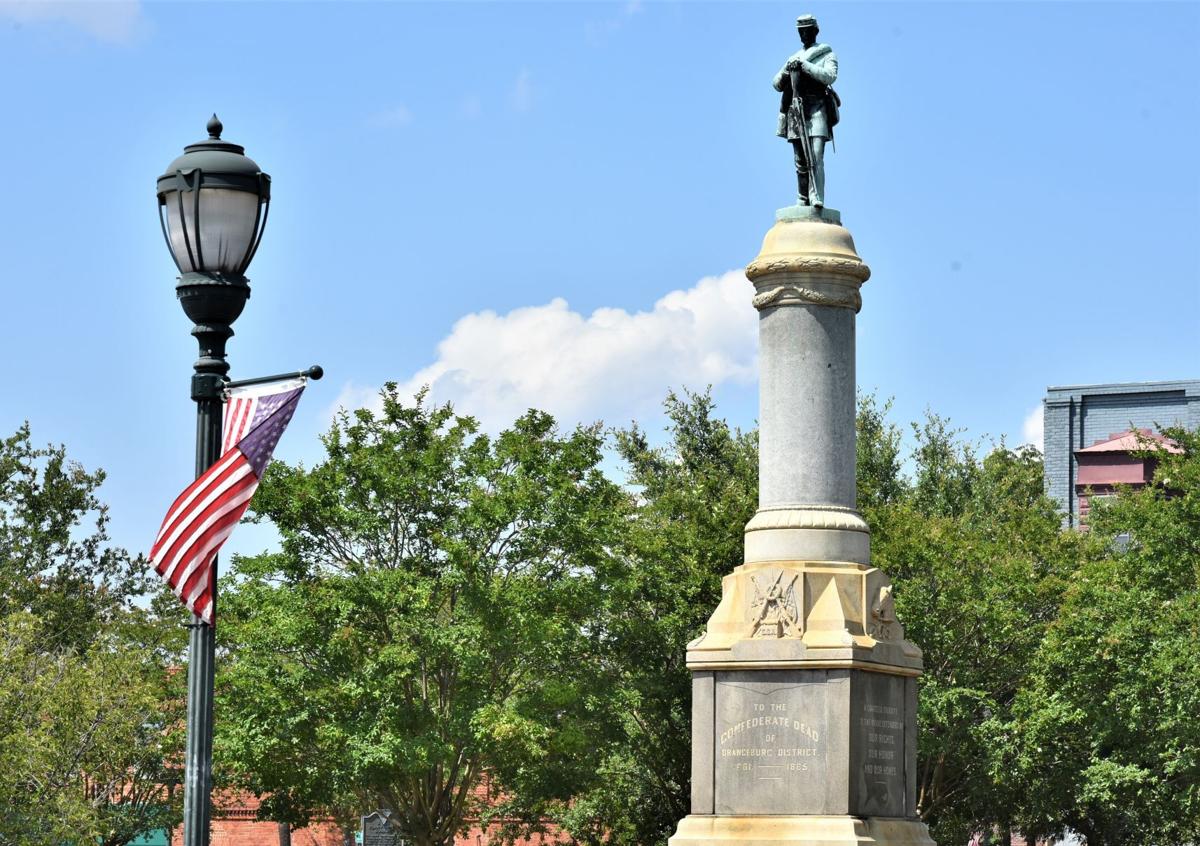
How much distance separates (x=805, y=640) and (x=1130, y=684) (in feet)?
74.3

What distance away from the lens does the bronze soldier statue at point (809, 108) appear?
77.0 ft

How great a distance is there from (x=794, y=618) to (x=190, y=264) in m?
11.0

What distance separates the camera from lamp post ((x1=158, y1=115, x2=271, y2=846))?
450 inches

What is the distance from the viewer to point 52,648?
52.0 meters

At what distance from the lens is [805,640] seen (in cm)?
2116

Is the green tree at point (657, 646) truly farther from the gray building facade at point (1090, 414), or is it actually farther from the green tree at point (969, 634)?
the gray building facade at point (1090, 414)

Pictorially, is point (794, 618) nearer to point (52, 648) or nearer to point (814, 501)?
point (814, 501)

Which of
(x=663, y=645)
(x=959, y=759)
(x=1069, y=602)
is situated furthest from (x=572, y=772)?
(x=1069, y=602)

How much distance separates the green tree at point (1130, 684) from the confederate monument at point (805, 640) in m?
20.5

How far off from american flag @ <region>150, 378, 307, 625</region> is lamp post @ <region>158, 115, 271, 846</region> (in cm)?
23

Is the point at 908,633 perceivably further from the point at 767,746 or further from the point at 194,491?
the point at 194,491

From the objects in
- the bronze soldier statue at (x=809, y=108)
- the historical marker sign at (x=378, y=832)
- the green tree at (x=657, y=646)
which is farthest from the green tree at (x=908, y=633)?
the bronze soldier statue at (x=809, y=108)

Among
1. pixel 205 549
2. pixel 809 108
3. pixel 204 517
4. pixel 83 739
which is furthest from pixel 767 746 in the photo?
pixel 83 739

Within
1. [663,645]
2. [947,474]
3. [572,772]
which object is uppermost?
[947,474]
